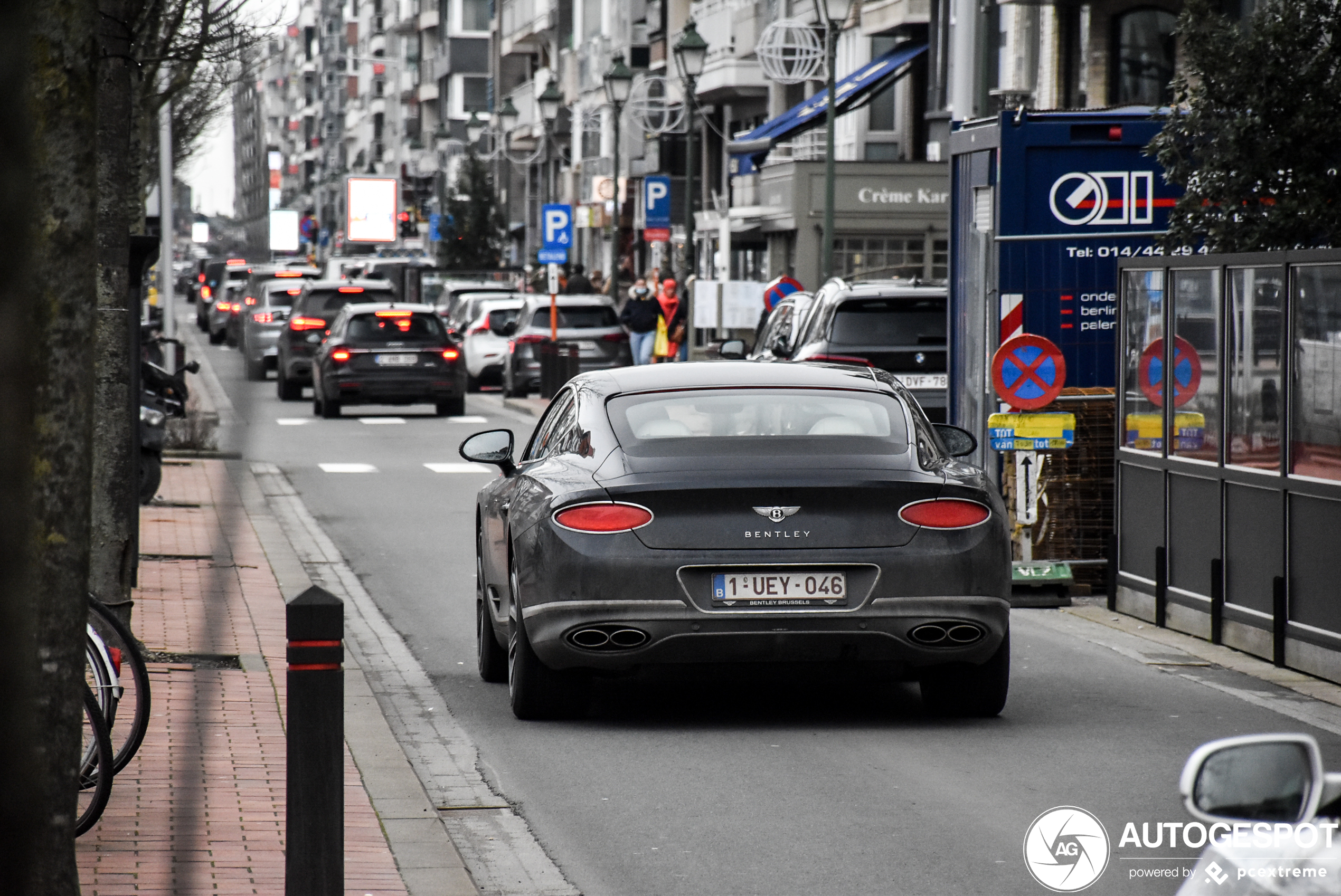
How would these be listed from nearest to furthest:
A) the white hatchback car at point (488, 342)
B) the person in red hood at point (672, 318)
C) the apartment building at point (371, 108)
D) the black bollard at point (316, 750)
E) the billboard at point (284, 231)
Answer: the black bollard at point (316, 750) < the person in red hood at point (672, 318) < the white hatchback car at point (488, 342) < the apartment building at point (371, 108) < the billboard at point (284, 231)

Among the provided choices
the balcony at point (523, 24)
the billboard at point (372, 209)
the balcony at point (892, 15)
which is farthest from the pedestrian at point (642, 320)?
the billboard at point (372, 209)

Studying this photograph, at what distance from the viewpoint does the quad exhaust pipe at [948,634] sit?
8641mm

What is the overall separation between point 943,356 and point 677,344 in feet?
53.3

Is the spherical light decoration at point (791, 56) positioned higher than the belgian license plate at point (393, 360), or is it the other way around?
the spherical light decoration at point (791, 56)

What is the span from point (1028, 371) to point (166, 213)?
20604mm

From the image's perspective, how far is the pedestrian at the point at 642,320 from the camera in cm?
3541

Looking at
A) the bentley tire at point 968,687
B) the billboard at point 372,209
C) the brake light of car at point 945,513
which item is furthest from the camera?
the billboard at point 372,209

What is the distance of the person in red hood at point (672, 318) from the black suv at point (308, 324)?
4.86m

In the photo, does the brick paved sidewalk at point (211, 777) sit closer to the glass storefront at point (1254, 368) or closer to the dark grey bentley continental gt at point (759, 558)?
the dark grey bentley continental gt at point (759, 558)

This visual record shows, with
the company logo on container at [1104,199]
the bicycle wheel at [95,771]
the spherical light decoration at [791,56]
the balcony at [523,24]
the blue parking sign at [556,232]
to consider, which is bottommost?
the bicycle wheel at [95,771]

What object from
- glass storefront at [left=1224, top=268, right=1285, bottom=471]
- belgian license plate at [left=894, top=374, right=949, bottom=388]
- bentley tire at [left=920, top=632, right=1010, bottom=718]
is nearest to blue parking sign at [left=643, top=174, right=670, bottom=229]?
belgian license plate at [left=894, top=374, right=949, bottom=388]

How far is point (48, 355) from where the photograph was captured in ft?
14.6

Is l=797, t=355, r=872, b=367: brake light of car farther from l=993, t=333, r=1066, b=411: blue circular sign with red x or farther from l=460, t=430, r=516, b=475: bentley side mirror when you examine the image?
l=460, t=430, r=516, b=475: bentley side mirror

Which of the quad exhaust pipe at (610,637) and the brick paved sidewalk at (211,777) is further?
the quad exhaust pipe at (610,637)
